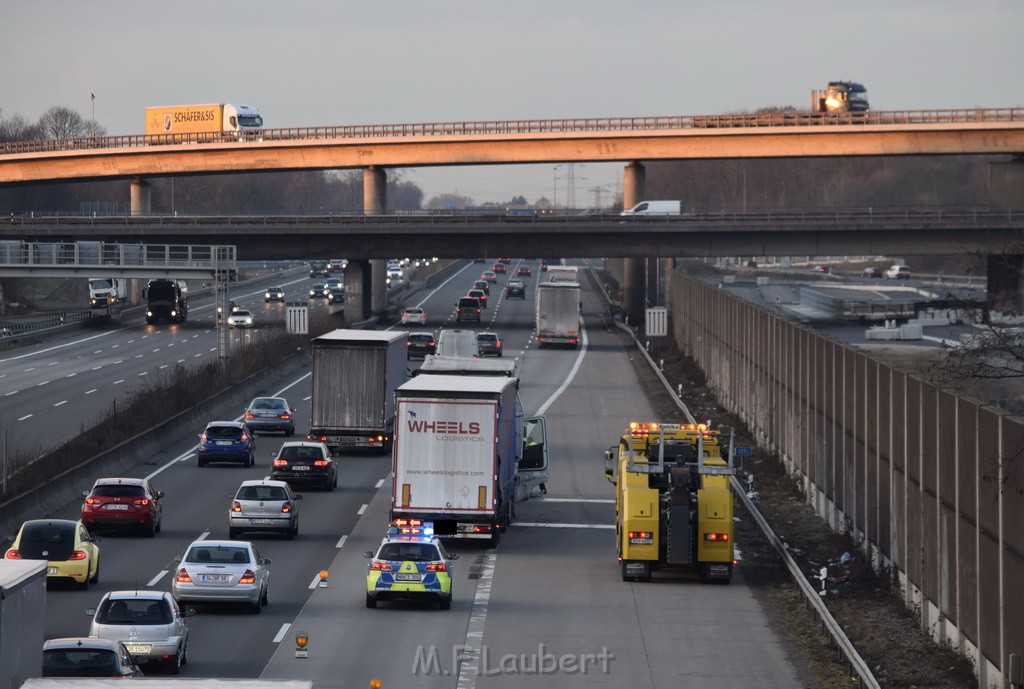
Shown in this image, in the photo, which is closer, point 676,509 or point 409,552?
point 409,552

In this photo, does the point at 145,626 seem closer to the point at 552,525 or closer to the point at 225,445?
the point at 552,525

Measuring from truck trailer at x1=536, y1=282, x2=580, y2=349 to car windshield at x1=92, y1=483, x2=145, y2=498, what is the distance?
60.7 metres

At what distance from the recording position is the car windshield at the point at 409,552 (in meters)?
28.4

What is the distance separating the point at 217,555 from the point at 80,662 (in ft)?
28.6

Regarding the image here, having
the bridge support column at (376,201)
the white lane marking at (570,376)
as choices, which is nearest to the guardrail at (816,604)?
the white lane marking at (570,376)

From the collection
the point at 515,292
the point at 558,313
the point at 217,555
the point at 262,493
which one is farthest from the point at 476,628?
the point at 515,292

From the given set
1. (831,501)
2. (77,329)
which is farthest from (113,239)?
(831,501)

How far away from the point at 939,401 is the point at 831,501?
12131 millimetres

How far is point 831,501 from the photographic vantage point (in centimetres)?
3794

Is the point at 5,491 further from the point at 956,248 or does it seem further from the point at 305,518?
the point at 956,248

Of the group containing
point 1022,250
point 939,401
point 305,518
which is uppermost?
point 1022,250

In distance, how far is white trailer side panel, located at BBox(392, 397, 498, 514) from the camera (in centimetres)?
3438

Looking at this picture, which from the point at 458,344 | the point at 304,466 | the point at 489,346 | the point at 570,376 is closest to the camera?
the point at 304,466

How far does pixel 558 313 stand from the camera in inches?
3775
